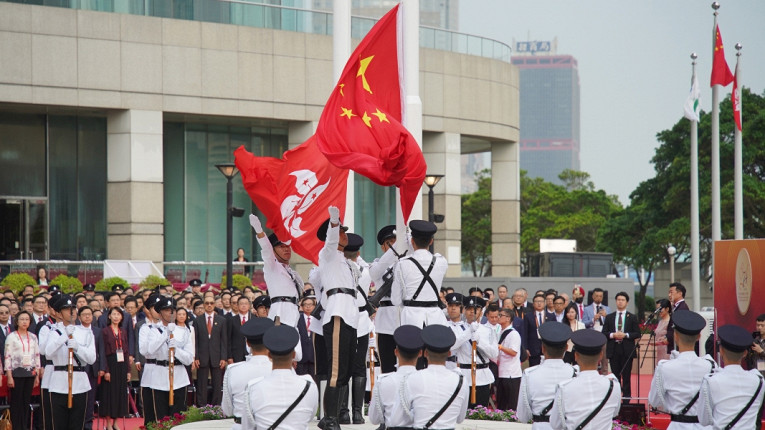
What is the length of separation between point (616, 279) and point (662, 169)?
61.7 feet

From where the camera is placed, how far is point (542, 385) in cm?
846

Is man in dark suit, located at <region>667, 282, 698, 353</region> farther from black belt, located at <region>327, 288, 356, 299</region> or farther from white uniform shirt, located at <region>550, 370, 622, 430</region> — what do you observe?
white uniform shirt, located at <region>550, 370, 622, 430</region>

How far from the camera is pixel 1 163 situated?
33.4 meters

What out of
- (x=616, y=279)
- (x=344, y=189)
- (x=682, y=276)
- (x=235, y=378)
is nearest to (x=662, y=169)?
(x=682, y=276)

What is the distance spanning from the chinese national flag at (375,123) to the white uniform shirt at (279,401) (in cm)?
470

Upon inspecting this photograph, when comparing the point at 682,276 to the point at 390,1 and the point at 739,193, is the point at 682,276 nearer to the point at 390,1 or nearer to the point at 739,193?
the point at 390,1

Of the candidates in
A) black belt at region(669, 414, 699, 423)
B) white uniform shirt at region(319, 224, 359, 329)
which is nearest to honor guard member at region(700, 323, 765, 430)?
black belt at region(669, 414, 699, 423)

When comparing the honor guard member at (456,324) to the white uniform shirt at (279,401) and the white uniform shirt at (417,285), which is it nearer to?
the white uniform shirt at (417,285)

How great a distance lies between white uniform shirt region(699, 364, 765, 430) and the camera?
8680mm

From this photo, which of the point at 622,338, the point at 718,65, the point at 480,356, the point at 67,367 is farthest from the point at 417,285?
the point at 718,65

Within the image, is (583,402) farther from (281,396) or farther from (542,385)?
(281,396)

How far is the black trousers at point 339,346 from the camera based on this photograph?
11281 millimetres

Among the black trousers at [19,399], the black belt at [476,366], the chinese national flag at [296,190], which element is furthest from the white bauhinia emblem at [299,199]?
the black trousers at [19,399]

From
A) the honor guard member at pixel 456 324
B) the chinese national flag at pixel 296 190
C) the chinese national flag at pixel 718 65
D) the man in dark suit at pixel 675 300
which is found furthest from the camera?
the chinese national flag at pixel 718 65
